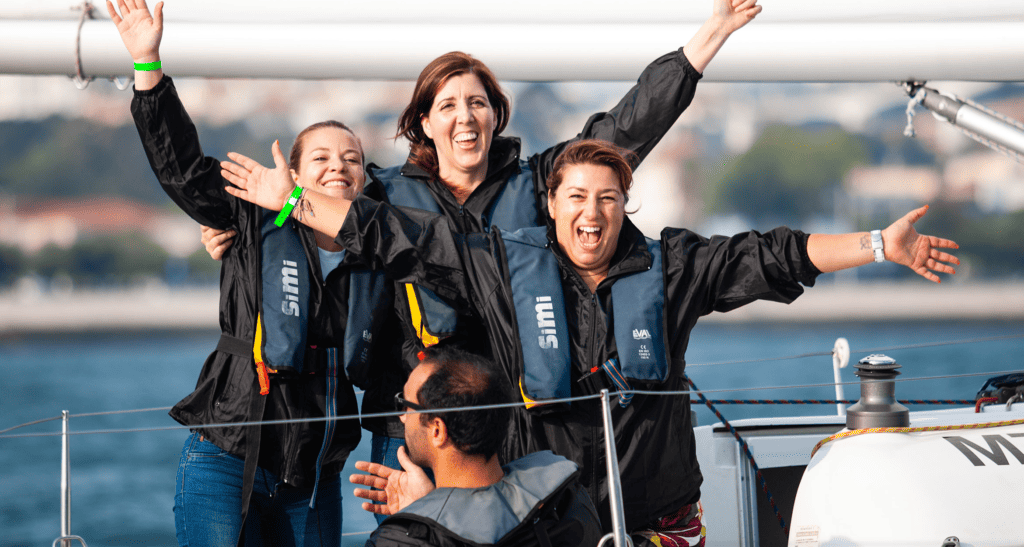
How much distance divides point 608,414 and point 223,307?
3.28ft

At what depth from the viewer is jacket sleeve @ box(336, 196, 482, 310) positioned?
219cm

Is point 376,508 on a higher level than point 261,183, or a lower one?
lower

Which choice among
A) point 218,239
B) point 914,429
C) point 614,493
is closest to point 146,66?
point 218,239

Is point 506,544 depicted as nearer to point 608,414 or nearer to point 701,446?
point 608,414

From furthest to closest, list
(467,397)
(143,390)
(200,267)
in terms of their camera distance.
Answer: (200,267) → (143,390) → (467,397)

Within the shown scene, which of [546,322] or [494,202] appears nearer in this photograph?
[546,322]

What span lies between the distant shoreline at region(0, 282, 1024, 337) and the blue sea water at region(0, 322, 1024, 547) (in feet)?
1.79

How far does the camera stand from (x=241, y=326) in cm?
230

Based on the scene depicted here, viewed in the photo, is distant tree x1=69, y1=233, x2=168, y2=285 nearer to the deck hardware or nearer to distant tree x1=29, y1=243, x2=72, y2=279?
distant tree x1=29, y1=243, x2=72, y2=279

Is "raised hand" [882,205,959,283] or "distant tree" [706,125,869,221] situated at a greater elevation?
"distant tree" [706,125,869,221]

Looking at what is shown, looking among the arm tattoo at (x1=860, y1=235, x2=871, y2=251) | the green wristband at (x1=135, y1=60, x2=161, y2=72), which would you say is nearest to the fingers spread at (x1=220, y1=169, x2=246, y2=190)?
the green wristband at (x1=135, y1=60, x2=161, y2=72)

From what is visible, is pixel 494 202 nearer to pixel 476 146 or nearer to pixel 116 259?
pixel 476 146

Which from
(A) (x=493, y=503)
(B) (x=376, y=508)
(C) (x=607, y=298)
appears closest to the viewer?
(A) (x=493, y=503)

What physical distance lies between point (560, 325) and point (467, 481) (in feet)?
1.76
